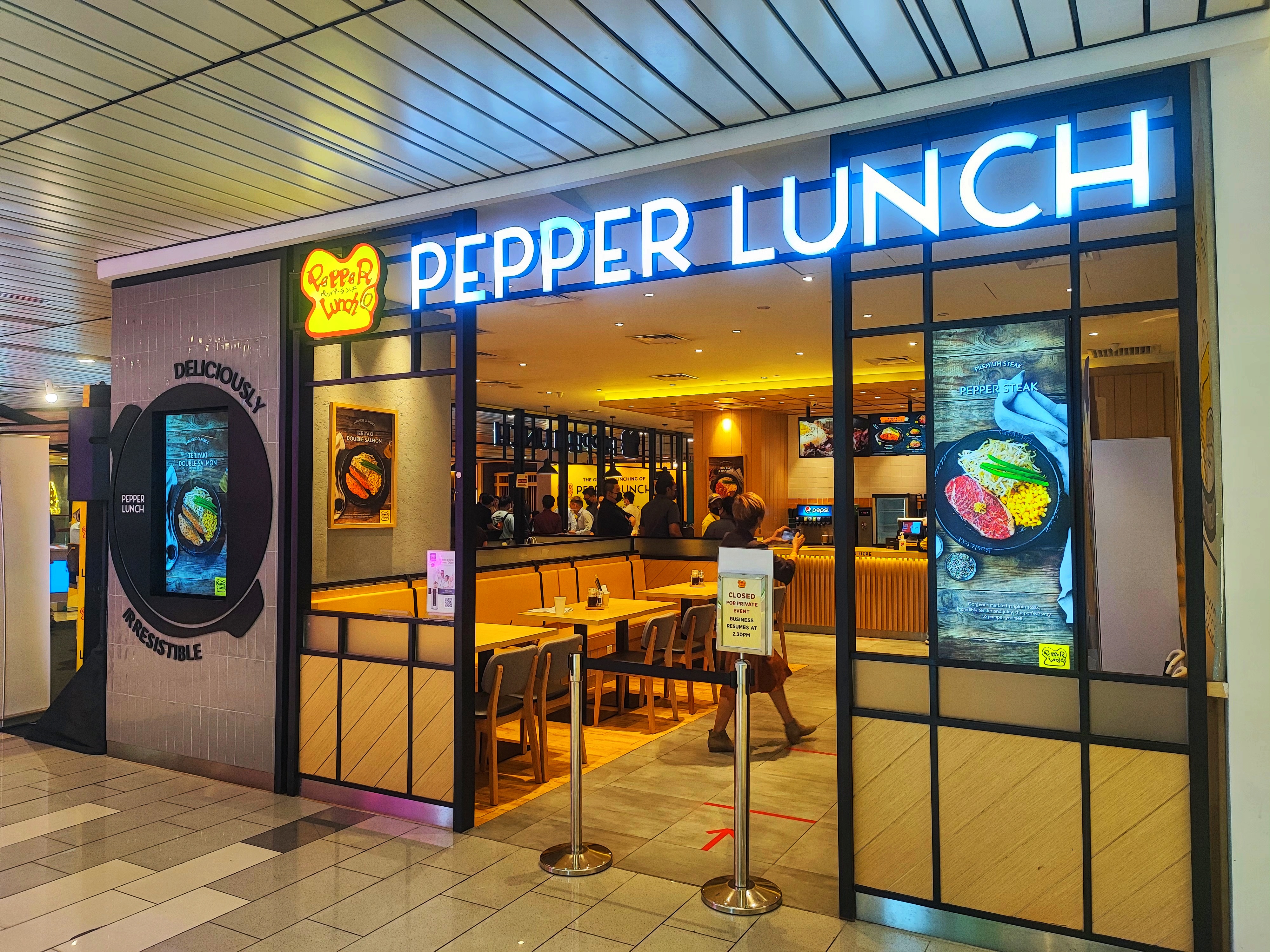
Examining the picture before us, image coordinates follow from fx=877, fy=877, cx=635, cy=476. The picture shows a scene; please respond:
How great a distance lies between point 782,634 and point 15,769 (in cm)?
610

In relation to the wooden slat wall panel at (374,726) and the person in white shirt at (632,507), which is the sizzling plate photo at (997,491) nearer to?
the wooden slat wall panel at (374,726)

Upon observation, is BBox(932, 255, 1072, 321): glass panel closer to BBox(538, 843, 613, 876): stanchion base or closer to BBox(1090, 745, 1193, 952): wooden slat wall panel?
BBox(1090, 745, 1193, 952): wooden slat wall panel

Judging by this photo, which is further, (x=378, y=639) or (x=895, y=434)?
(x=895, y=434)

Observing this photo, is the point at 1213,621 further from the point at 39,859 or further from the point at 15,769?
the point at 15,769

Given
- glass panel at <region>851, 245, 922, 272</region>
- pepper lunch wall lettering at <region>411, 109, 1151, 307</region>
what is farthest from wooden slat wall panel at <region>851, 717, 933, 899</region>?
glass panel at <region>851, 245, 922, 272</region>

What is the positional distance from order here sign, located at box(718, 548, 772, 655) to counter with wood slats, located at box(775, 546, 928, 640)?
6343 mm

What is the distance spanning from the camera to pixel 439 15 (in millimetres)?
3035

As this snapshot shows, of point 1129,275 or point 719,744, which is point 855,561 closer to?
point 719,744

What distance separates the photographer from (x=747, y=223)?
4.00 m

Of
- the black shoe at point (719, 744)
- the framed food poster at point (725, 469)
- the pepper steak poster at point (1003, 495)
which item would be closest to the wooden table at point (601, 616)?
the black shoe at point (719, 744)

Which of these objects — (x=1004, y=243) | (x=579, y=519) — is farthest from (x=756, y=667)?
(x=579, y=519)

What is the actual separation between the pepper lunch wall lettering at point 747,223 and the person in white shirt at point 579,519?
926 cm

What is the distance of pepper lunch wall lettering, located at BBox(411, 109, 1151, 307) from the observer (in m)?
3.24

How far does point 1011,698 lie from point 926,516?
1.86m
